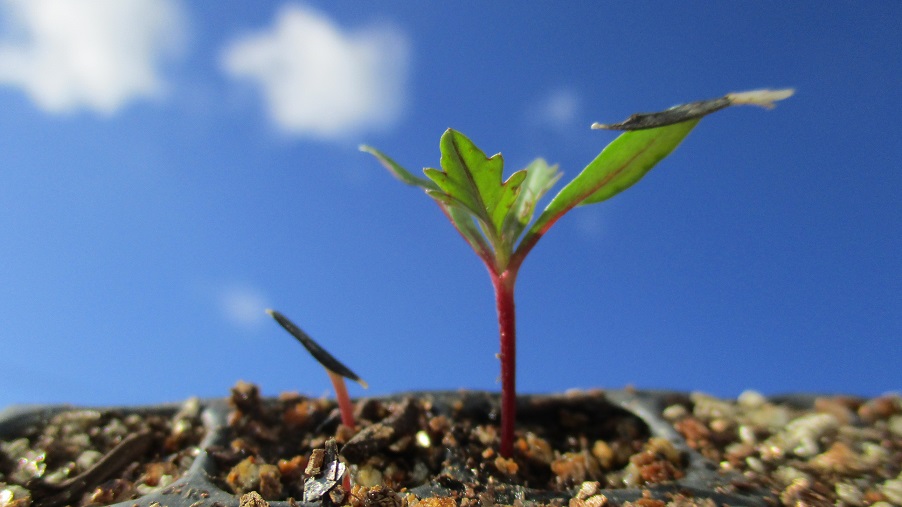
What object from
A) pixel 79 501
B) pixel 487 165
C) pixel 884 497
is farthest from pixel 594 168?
pixel 79 501

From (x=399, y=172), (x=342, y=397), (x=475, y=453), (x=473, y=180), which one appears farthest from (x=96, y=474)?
(x=473, y=180)

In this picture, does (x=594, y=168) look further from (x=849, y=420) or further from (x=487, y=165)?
(x=849, y=420)

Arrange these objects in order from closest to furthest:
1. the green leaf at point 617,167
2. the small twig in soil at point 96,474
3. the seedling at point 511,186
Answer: the seedling at point 511,186 < the green leaf at point 617,167 < the small twig in soil at point 96,474

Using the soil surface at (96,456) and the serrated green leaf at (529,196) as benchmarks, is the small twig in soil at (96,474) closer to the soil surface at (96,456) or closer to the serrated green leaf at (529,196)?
the soil surface at (96,456)

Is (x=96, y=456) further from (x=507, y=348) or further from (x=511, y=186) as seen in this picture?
(x=511, y=186)

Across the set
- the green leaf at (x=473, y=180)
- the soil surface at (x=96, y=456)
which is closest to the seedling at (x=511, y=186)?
the green leaf at (x=473, y=180)
